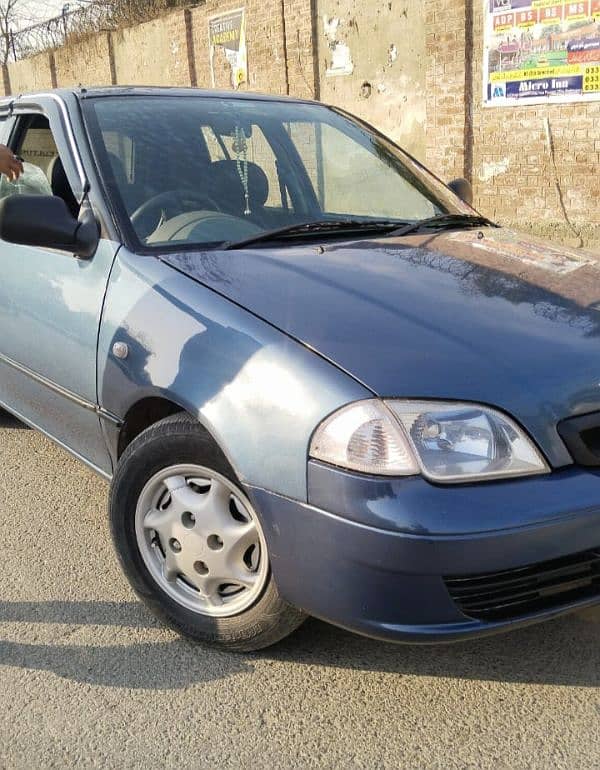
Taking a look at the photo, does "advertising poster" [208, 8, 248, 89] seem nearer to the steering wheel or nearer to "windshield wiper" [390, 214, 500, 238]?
"windshield wiper" [390, 214, 500, 238]

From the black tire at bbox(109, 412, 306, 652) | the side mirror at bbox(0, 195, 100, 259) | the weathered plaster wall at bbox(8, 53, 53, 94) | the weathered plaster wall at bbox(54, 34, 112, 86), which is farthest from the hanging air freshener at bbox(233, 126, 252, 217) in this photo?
the weathered plaster wall at bbox(8, 53, 53, 94)

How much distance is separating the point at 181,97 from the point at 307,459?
6.85ft

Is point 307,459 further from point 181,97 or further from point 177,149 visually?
point 181,97

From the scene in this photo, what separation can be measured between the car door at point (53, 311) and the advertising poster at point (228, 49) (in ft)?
33.1

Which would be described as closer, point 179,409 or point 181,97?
point 179,409

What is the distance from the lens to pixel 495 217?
9.55 meters

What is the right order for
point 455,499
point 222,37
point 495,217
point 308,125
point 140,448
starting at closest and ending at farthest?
point 455,499
point 140,448
point 308,125
point 495,217
point 222,37

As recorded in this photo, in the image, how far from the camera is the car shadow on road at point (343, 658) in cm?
233

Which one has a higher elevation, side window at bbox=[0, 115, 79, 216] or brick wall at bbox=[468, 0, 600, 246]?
side window at bbox=[0, 115, 79, 216]

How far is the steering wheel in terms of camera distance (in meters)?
2.81

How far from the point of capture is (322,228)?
118 inches

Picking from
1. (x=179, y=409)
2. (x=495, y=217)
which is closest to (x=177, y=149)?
(x=179, y=409)

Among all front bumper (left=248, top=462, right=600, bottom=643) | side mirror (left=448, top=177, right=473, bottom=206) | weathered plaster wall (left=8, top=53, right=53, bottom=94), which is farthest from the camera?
weathered plaster wall (left=8, top=53, right=53, bottom=94)

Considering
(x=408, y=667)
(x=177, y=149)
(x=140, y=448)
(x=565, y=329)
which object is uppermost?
(x=177, y=149)
